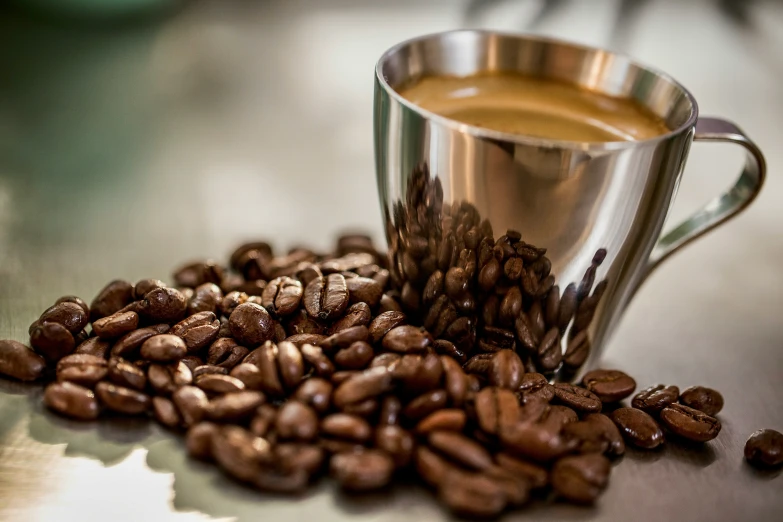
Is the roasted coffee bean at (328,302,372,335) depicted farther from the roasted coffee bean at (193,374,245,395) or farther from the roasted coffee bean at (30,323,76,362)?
the roasted coffee bean at (30,323,76,362)

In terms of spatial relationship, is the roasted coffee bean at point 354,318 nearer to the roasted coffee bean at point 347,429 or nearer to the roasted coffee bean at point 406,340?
the roasted coffee bean at point 406,340

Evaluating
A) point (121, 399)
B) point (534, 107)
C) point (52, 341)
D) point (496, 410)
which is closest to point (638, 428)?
point (496, 410)

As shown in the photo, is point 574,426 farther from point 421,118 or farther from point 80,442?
point 80,442

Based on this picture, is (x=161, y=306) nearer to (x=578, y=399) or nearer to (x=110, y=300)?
(x=110, y=300)

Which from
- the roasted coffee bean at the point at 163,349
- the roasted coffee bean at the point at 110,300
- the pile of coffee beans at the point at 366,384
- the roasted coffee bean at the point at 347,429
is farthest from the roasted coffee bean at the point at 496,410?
the roasted coffee bean at the point at 110,300

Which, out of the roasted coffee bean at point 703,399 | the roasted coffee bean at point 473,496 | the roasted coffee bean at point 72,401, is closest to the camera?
the roasted coffee bean at point 473,496

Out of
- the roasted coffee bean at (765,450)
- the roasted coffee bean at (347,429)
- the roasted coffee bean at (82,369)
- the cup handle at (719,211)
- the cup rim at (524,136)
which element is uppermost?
the cup rim at (524,136)
